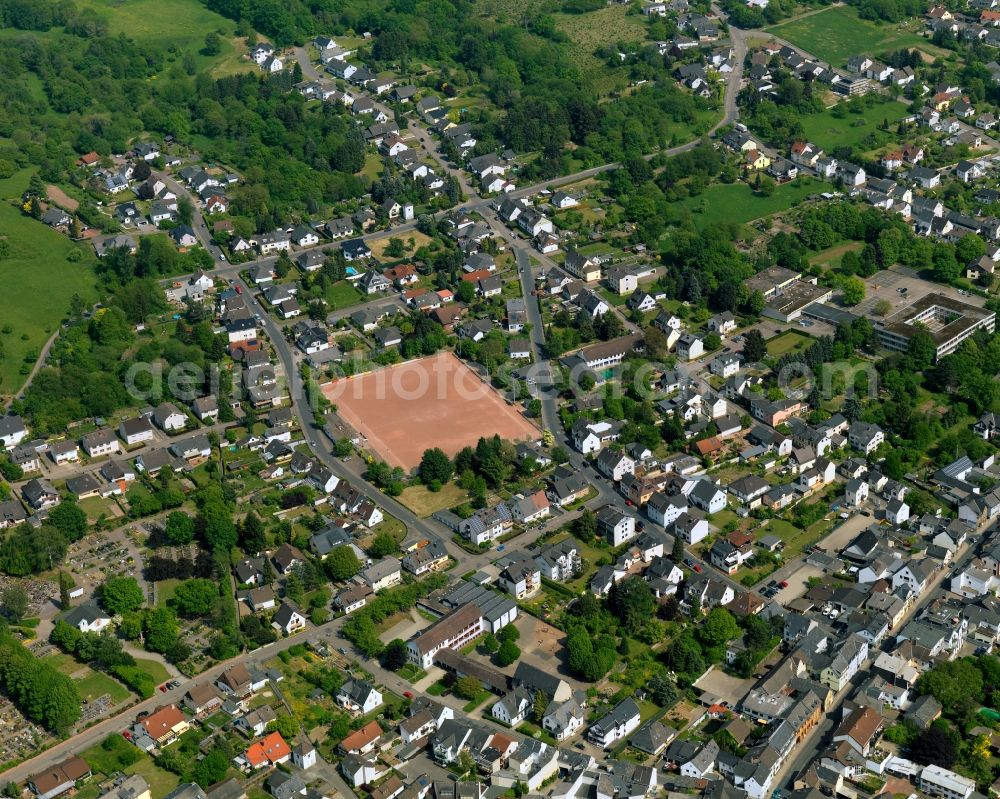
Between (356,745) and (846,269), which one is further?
(846,269)

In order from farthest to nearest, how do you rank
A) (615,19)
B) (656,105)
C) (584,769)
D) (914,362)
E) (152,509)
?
1. (615,19)
2. (656,105)
3. (914,362)
4. (152,509)
5. (584,769)

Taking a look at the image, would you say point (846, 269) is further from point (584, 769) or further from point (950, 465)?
point (584, 769)

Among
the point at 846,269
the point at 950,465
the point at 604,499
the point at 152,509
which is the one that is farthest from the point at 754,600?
the point at 846,269

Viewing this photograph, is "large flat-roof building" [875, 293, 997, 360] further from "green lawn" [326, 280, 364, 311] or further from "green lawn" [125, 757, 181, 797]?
"green lawn" [125, 757, 181, 797]

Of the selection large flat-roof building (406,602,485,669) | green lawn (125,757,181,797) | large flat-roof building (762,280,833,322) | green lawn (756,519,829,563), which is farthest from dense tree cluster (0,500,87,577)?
large flat-roof building (762,280,833,322)

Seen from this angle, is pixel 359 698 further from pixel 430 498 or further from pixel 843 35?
pixel 843 35

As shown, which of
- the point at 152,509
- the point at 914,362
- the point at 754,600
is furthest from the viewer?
the point at 914,362
